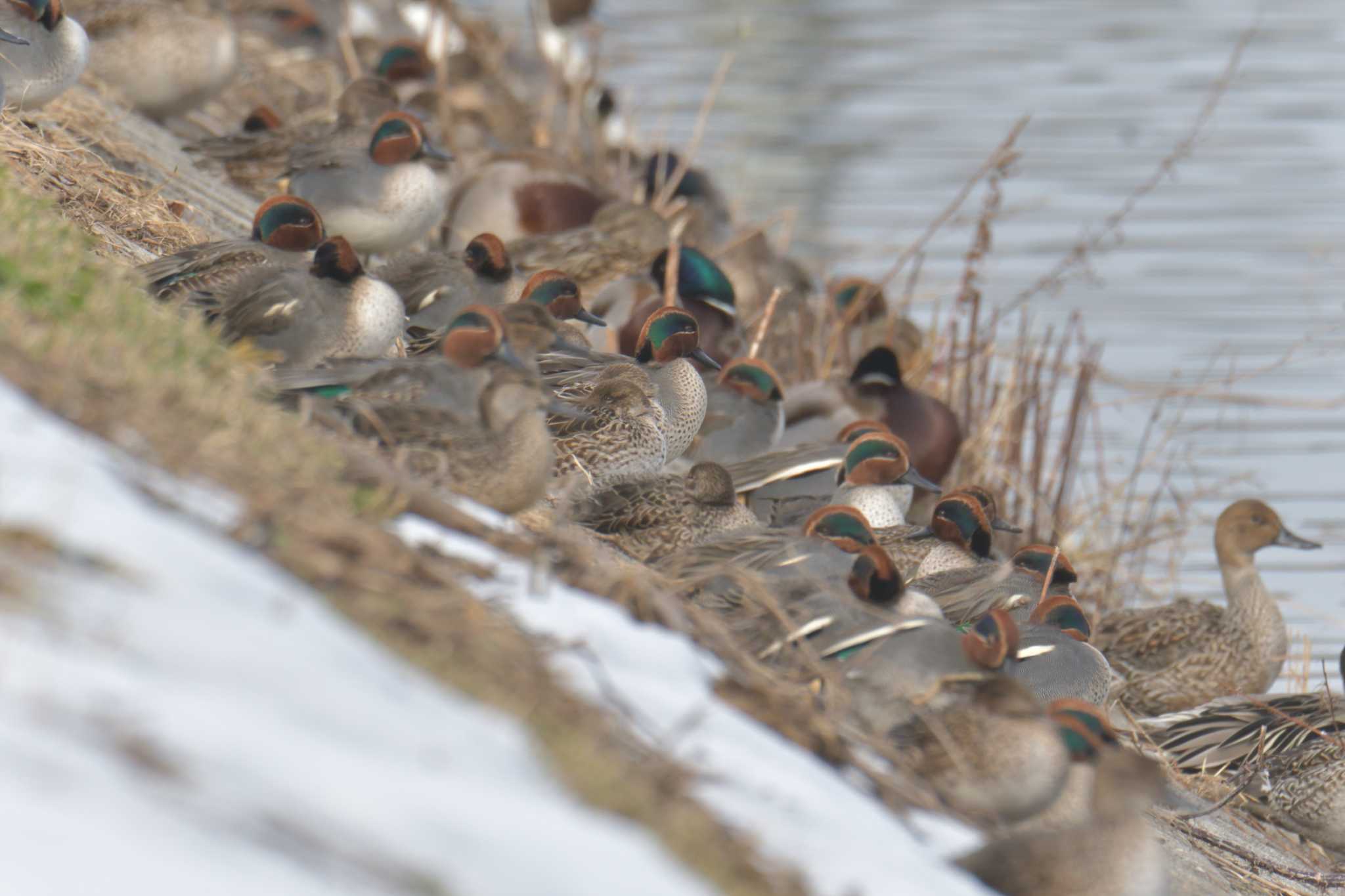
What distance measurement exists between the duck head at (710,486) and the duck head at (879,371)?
2.60 meters

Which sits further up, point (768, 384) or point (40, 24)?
point (40, 24)

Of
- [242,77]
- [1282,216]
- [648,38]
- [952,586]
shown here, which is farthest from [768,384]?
[648,38]

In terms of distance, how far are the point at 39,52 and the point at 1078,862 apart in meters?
5.74

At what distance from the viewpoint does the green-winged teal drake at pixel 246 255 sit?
6.55 metres

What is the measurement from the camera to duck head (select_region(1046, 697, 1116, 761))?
177 inches

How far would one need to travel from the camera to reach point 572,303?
7.74 m

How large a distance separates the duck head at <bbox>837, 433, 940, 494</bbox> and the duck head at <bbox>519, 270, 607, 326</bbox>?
1.14 metres

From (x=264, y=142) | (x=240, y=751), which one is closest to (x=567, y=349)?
(x=264, y=142)

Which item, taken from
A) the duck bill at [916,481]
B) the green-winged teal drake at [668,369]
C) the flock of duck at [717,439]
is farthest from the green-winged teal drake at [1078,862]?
the duck bill at [916,481]

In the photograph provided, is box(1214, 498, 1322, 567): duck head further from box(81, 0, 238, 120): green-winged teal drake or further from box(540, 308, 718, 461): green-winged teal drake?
box(81, 0, 238, 120): green-winged teal drake

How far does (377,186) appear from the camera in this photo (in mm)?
8555

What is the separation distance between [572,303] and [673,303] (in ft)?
5.57

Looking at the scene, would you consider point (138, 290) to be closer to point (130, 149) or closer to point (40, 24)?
point (40, 24)

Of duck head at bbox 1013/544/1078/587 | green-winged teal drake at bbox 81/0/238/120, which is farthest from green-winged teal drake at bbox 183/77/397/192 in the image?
duck head at bbox 1013/544/1078/587
